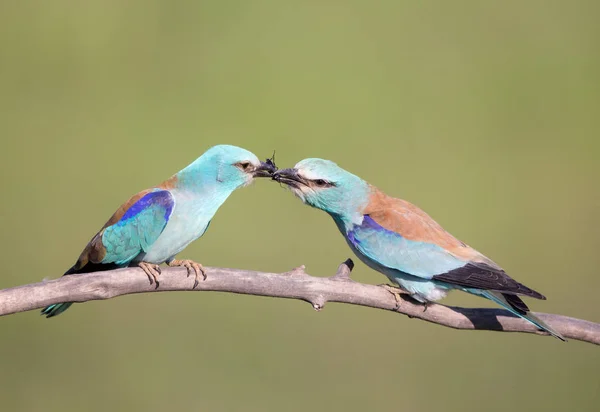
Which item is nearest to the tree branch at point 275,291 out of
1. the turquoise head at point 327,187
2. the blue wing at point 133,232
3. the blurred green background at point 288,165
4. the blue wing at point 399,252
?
the blue wing at point 399,252

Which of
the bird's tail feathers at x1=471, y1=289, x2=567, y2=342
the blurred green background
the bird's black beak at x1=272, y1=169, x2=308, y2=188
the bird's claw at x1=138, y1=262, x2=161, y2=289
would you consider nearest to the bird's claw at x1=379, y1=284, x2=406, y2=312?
the bird's tail feathers at x1=471, y1=289, x2=567, y2=342

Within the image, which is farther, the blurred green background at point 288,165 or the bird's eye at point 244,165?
the blurred green background at point 288,165

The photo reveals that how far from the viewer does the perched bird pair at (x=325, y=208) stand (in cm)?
415

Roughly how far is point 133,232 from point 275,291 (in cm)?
77

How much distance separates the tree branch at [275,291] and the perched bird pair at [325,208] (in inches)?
4.6

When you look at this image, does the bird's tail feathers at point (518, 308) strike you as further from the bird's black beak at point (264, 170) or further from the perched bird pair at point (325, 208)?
the bird's black beak at point (264, 170)

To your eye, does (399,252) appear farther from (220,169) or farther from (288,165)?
(288,165)

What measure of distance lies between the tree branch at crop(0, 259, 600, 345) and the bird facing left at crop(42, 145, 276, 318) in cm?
34

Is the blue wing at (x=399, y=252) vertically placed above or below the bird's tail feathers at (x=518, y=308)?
above

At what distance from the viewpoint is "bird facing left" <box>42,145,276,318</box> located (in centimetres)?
415

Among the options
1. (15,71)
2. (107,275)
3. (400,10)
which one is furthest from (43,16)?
(107,275)

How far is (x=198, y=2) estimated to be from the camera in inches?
337

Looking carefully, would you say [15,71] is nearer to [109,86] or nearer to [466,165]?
[109,86]

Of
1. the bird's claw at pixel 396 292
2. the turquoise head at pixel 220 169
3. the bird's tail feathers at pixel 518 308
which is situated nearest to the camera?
the bird's tail feathers at pixel 518 308
